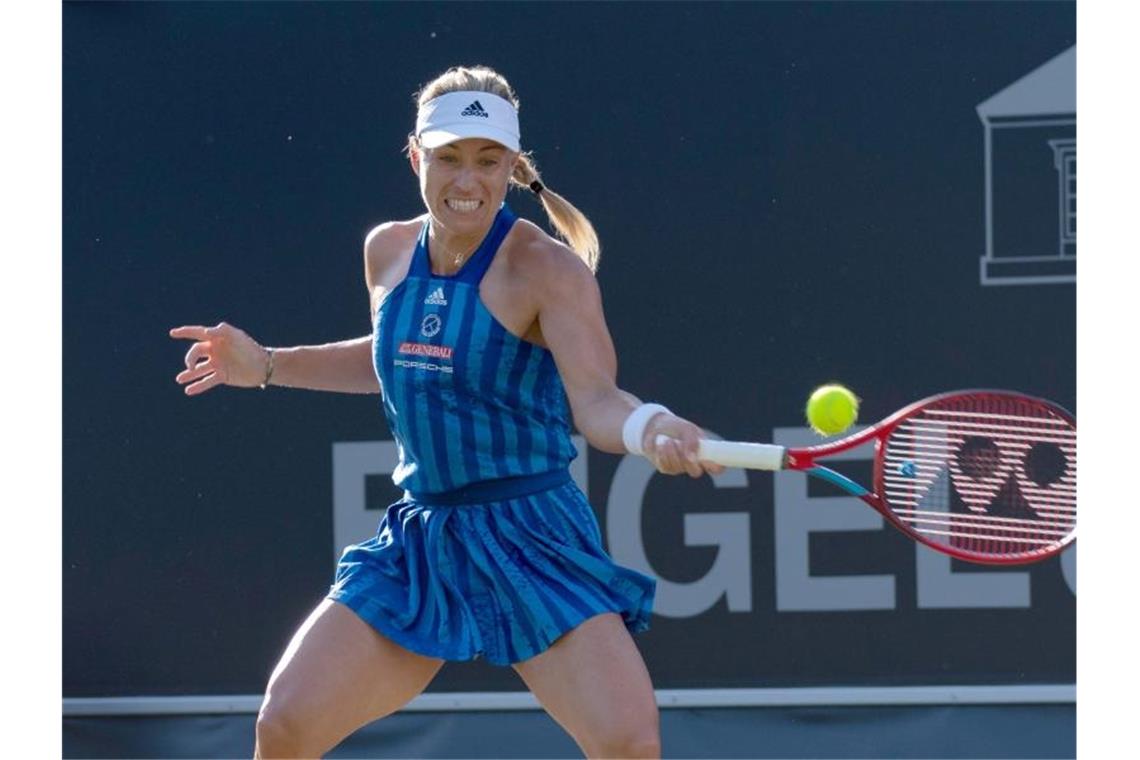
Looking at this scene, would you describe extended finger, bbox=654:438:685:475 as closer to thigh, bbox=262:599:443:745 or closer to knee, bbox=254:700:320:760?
thigh, bbox=262:599:443:745

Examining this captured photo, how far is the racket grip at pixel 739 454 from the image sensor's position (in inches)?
118

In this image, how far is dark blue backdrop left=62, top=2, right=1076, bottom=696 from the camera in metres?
4.70

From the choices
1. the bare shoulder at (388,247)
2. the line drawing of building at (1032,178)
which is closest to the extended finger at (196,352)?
the bare shoulder at (388,247)

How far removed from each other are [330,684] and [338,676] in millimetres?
21

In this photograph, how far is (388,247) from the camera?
3.60 meters

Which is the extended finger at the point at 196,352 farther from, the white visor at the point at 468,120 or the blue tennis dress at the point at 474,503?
the white visor at the point at 468,120

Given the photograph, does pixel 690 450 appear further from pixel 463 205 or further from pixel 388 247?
pixel 388 247

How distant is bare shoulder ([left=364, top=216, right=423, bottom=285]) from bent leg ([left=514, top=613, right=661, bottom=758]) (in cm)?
78

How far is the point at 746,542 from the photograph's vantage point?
4723 millimetres

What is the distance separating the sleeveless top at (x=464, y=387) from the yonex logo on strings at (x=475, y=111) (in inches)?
9.2

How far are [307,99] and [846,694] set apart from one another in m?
1.97

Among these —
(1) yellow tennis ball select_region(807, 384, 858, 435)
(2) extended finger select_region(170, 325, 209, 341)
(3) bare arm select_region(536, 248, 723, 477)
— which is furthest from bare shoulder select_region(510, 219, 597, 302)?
(2) extended finger select_region(170, 325, 209, 341)

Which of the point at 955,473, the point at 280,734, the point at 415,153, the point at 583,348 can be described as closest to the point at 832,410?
the point at 955,473

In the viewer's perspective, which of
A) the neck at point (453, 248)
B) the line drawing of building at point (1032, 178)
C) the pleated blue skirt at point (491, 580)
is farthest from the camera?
the line drawing of building at point (1032, 178)
